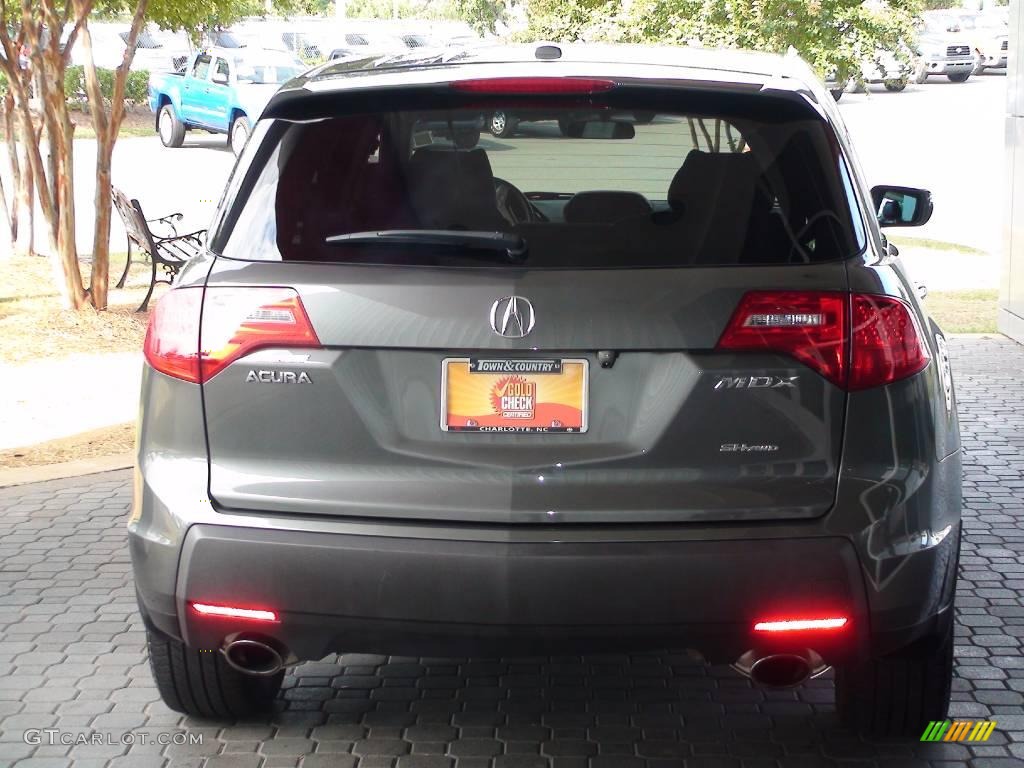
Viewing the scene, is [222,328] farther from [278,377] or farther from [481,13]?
[481,13]

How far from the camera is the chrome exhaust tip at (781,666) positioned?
11.6ft

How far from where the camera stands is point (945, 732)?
417 cm

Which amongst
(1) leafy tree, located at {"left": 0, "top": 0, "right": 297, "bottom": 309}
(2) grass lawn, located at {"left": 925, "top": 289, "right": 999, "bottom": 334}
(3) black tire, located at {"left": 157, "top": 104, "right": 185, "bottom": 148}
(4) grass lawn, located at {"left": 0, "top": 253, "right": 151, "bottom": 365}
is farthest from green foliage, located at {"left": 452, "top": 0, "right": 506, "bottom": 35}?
(1) leafy tree, located at {"left": 0, "top": 0, "right": 297, "bottom": 309}

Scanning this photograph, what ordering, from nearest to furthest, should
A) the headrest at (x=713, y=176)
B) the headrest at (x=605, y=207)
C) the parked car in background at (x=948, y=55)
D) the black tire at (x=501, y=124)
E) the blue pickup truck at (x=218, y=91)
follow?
the headrest at (x=713, y=176)
the black tire at (x=501, y=124)
the headrest at (x=605, y=207)
the blue pickup truck at (x=218, y=91)
the parked car in background at (x=948, y=55)

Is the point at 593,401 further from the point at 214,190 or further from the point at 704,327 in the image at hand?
the point at 214,190

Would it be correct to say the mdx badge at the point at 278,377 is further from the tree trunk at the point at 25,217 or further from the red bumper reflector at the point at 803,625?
the tree trunk at the point at 25,217

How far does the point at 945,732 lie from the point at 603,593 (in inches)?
54.2

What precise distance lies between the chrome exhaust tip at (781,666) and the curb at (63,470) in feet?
14.7

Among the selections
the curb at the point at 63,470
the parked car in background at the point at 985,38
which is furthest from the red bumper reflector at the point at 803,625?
the parked car in background at the point at 985,38

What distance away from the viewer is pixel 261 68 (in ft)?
109

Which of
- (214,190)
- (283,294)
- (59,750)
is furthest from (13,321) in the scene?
(214,190)

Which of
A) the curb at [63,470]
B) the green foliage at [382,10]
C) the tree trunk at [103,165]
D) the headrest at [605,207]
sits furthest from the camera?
the green foliage at [382,10]

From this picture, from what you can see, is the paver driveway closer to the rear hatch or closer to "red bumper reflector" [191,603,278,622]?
"red bumper reflector" [191,603,278,622]

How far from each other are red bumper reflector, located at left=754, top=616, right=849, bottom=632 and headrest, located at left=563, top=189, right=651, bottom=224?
3.56 ft
